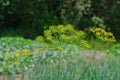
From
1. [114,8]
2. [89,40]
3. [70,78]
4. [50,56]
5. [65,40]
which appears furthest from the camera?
[114,8]

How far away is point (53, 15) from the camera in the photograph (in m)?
13.1

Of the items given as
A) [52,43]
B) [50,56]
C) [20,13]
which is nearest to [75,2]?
[20,13]

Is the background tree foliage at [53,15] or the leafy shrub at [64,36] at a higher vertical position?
the background tree foliage at [53,15]

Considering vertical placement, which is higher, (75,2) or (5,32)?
(75,2)

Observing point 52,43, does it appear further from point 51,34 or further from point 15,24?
point 15,24

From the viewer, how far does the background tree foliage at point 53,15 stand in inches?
504

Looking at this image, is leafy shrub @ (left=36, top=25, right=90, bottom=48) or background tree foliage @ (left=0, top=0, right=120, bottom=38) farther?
background tree foliage @ (left=0, top=0, right=120, bottom=38)

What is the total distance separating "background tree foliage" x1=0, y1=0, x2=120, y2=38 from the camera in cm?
1280

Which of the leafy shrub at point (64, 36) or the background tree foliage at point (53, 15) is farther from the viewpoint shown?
the background tree foliage at point (53, 15)

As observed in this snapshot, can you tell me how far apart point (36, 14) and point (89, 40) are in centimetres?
180

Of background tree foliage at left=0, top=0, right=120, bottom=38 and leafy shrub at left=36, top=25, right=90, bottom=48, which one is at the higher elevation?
background tree foliage at left=0, top=0, right=120, bottom=38

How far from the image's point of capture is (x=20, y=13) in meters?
13.3

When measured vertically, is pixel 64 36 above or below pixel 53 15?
below

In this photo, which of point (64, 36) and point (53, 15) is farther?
point (53, 15)
